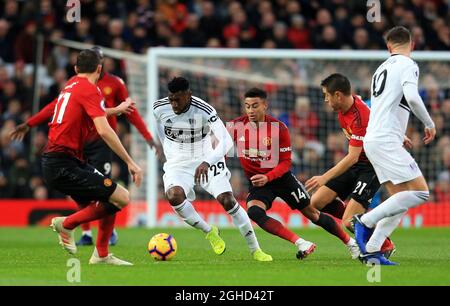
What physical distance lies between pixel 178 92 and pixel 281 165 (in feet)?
4.34

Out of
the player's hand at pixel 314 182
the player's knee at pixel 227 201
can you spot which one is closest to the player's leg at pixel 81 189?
the player's knee at pixel 227 201

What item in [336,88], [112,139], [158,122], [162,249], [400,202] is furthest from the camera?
[158,122]

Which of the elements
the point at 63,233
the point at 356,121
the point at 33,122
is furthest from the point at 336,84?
the point at 33,122

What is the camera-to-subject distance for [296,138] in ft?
60.5

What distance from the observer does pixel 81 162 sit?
9672 millimetres

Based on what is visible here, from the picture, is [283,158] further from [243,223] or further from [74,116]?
[74,116]

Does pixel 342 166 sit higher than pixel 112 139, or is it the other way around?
pixel 112 139

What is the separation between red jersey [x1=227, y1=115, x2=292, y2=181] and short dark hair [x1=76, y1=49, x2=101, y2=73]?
1.78 meters

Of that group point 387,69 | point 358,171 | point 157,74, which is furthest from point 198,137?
point 157,74

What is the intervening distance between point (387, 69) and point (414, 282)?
2.21 metres

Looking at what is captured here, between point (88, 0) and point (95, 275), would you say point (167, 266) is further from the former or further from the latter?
point (88, 0)

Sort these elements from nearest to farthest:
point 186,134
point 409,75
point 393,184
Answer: point 409,75
point 393,184
point 186,134

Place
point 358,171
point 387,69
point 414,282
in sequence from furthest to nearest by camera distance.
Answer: point 358,171
point 387,69
point 414,282

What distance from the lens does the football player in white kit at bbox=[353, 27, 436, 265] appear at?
9031 mm
